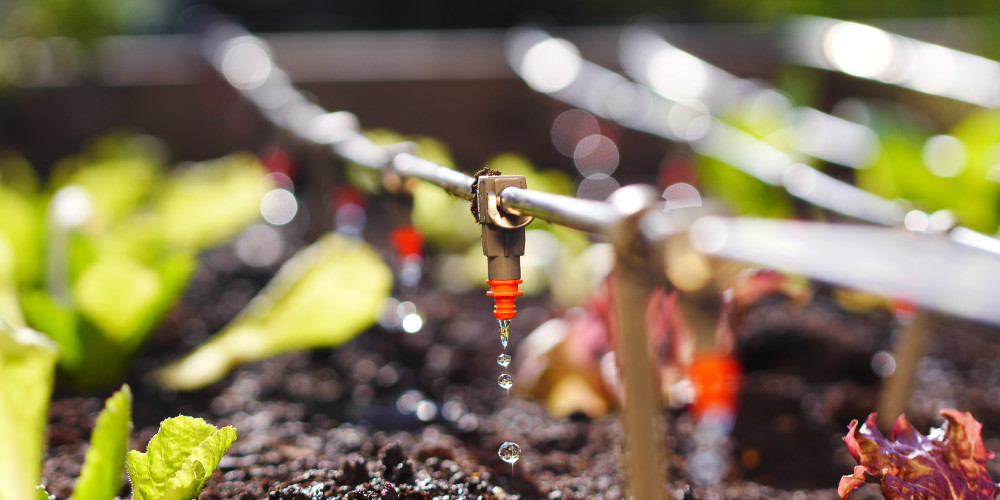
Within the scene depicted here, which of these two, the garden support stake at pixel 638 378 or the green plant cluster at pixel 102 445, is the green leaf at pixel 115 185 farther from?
the garden support stake at pixel 638 378

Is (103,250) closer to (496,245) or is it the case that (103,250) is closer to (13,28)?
(496,245)

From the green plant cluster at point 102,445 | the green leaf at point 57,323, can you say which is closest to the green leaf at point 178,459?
the green plant cluster at point 102,445

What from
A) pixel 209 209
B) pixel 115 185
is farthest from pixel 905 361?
pixel 115 185

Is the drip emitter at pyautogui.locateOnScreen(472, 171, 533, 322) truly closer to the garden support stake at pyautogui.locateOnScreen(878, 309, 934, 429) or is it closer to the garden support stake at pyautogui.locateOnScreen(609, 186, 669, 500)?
the garden support stake at pyautogui.locateOnScreen(609, 186, 669, 500)

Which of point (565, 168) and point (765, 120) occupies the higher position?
point (565, 168)

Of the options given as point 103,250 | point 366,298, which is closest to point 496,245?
point 366,298

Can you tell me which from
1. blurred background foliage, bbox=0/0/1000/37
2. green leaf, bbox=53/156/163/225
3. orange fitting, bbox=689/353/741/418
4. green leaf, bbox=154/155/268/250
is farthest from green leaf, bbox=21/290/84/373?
blurred background foliage, bbox=0/0/1000/37
